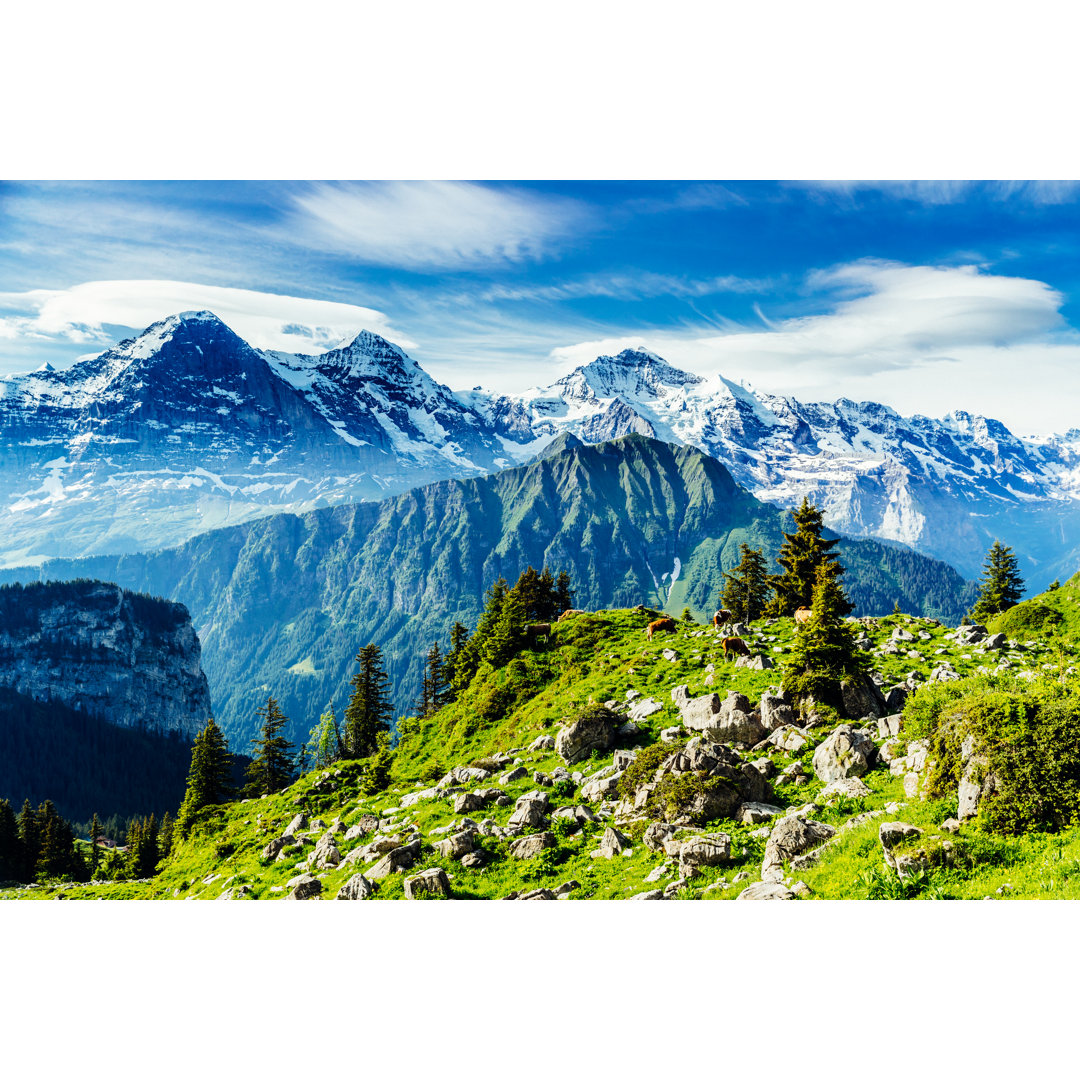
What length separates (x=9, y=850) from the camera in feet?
253

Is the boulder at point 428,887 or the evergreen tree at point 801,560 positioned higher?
the evergreen tree at point 801,560

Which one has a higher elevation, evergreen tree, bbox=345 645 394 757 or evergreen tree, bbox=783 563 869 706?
evergreen tree, bbox=783 563 869 706

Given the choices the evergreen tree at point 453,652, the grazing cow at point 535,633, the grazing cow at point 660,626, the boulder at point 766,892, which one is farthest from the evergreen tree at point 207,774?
the boulder at point 766,892

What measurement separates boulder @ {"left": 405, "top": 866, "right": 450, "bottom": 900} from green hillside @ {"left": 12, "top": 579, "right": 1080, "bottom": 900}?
0.08m

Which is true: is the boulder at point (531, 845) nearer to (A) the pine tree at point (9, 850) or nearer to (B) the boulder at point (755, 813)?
(B) the boulder at point (755, 813)

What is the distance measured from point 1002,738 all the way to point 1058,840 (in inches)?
68.1

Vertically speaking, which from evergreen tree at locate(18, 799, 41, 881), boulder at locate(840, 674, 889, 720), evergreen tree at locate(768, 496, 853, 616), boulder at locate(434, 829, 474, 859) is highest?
evergreen tree at locate(768, 496, 853, 616)

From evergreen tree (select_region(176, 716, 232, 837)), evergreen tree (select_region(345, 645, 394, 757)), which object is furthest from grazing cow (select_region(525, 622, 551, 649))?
evergreen tree (select_region(176, 716, 232, 837))

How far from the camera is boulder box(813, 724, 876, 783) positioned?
15.9m

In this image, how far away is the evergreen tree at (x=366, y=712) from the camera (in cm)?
6456

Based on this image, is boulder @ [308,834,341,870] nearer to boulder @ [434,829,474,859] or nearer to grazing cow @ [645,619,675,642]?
boulder @ [434,829,474,859]

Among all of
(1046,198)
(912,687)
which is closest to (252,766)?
(912,687)

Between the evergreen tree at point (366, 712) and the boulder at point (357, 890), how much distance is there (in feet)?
165

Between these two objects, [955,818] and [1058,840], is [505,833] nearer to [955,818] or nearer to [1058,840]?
[955,818]
